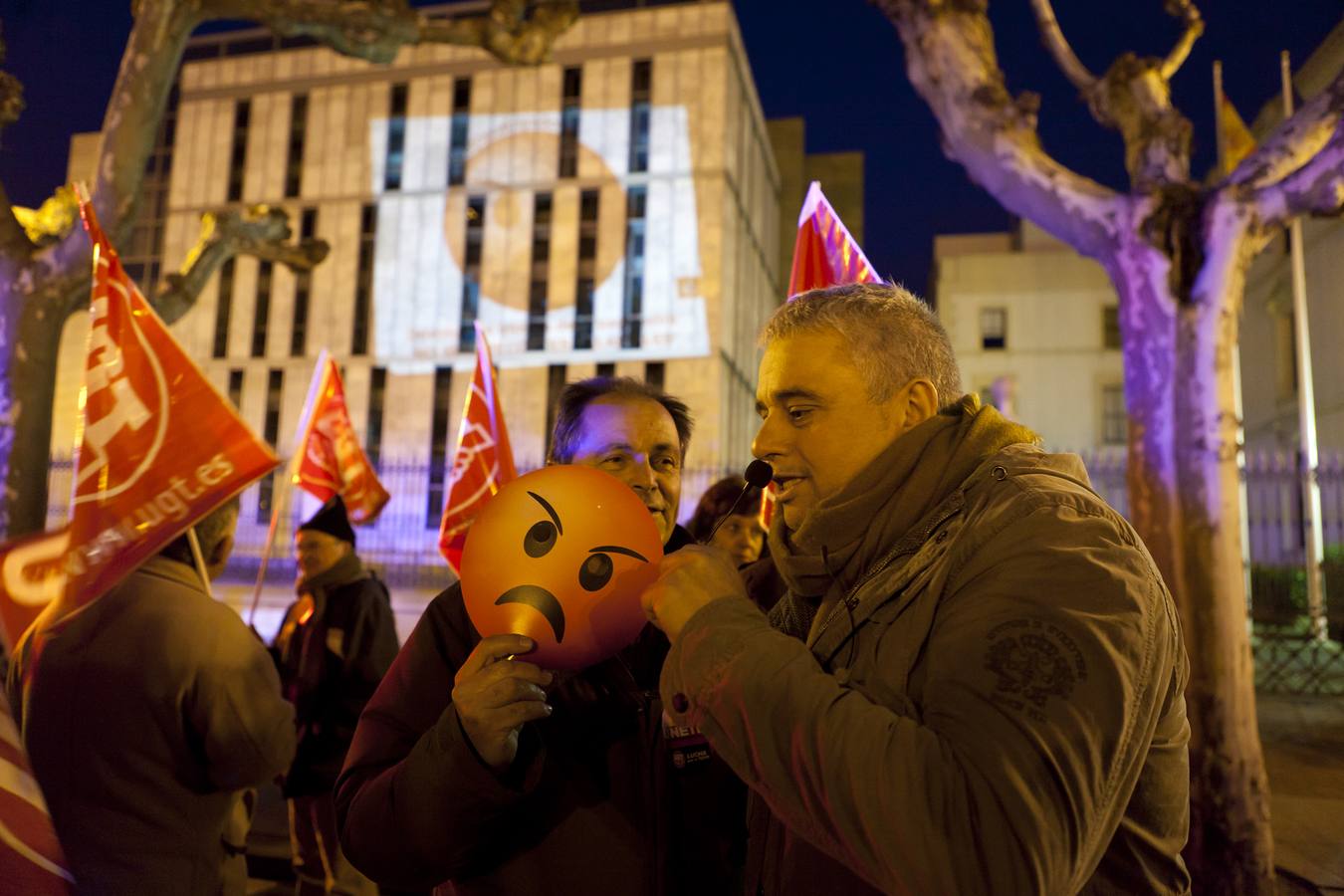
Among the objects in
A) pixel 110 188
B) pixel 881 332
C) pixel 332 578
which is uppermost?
pixel 110 188

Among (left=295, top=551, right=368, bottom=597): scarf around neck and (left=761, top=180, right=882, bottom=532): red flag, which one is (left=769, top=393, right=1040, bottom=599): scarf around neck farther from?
(left=295, top=551, right=368, bottom=597): scarf around neck

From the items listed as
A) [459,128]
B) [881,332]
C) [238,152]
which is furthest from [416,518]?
[881,332]

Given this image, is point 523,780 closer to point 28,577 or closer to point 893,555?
point 893,555

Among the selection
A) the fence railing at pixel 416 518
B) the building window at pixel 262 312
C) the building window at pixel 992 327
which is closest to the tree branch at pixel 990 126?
the fence railing at pixel 416 518

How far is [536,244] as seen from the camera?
115 feet

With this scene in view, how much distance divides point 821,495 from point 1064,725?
655 millimetres

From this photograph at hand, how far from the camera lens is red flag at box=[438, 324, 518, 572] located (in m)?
6.07

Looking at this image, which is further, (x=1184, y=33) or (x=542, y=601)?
(x=1184, y=33)

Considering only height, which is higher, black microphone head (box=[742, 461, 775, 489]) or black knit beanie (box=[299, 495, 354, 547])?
black microphone head (box=[742, 461, 775, 489])

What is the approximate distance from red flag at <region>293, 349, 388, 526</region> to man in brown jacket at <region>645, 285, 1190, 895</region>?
19.1 ft

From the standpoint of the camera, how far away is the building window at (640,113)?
3434 cm

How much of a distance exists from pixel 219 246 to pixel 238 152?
36.3 m

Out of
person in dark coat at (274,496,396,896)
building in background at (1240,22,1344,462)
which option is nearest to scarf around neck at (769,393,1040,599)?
person in dark coat at (274,496,396,896)

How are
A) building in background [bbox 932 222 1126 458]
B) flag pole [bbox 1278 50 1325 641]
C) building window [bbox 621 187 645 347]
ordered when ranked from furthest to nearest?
building window [bbox 621 187 645 347] → building in background [bbox 932 222 1126 458] → flag pole [bbox 1278 50 1325 641]
